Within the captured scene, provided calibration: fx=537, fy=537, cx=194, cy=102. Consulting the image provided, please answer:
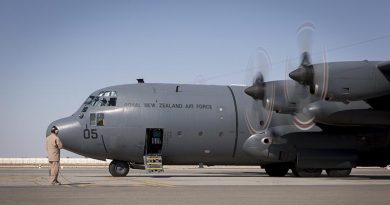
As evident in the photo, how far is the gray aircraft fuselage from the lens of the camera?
88.5 feet

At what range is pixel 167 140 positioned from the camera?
27.5 meters

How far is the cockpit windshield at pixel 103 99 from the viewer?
2738 cm

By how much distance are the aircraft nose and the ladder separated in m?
3.43

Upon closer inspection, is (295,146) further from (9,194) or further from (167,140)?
(9,194)

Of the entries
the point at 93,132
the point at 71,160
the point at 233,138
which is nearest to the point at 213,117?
the point at 233,138

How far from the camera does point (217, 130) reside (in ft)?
92.5

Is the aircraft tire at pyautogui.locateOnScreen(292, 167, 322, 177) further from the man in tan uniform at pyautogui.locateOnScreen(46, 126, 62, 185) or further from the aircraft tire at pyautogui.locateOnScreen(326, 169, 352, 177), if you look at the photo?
the man in tan uniform at pyautogui.locateOnScreen(46, 126, 62, 185)

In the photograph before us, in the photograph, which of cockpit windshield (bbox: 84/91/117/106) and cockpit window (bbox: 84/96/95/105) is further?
cockpit window (bbox: 84/96/95/105)

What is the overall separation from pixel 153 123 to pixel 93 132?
303 centimetres

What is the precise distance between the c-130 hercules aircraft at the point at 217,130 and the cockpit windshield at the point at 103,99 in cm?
5

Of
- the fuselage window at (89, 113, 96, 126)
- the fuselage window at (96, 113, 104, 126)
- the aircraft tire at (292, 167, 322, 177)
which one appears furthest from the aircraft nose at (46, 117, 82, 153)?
the aircraft tire at (292, 167, 322, 177)

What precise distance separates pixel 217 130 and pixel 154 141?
3.36 metres

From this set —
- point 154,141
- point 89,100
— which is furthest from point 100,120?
point 154,141

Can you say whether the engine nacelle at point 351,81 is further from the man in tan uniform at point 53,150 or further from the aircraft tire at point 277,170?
the man in tan uniform at point 53,150
